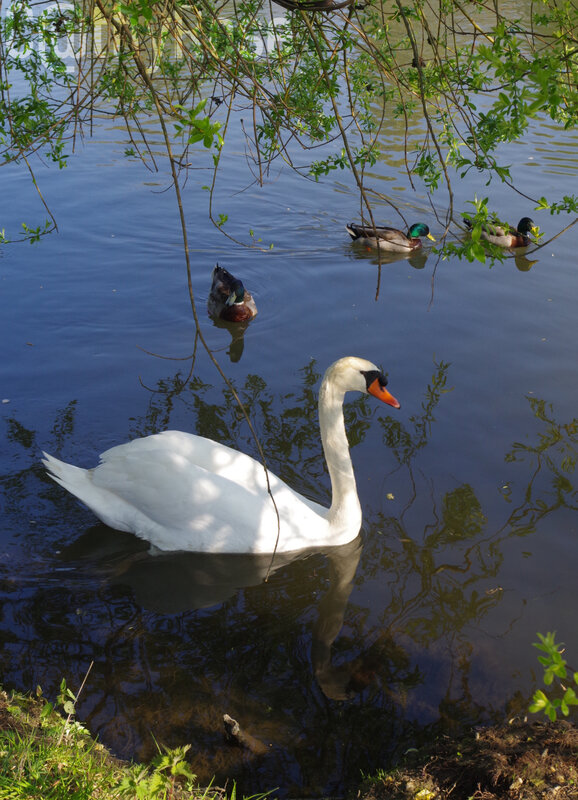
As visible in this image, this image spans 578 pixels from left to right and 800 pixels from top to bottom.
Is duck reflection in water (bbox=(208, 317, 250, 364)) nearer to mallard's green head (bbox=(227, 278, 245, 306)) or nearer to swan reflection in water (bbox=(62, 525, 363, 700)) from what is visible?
mallard's green head (bbox=(227, 278, 245, 306))

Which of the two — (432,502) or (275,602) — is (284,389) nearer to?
(432,502)

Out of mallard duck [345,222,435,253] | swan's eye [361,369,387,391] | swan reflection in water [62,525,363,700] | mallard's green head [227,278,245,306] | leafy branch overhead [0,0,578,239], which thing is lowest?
swan reflection in water [62,525,363,700]

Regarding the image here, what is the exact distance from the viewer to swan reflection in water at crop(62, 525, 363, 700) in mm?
→ 4691

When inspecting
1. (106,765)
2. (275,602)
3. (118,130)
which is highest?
(118,130)

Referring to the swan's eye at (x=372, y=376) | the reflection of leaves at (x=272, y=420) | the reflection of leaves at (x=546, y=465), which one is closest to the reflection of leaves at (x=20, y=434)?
the reflection of leaves at (x=272, y=420)

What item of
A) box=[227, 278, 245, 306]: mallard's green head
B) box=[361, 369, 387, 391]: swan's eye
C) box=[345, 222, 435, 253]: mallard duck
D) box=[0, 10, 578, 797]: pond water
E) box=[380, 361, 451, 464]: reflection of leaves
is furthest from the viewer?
box=[345, 222, 435, 253]: mallard duck

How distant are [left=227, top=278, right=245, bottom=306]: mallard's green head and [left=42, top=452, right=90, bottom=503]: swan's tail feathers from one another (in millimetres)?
3776

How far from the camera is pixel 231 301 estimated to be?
862cm

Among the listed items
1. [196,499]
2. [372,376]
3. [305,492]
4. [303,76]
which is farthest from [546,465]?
[303,76]

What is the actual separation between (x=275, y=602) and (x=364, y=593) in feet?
1.91

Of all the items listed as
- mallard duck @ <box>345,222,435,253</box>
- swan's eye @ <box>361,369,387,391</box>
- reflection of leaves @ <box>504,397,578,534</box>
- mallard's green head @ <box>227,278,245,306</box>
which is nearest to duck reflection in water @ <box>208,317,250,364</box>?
mallard's green head @ <box>227,278,245,306</box>

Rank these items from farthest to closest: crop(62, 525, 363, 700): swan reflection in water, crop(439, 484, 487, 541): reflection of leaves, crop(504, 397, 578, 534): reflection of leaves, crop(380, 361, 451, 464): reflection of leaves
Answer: crop(380, 361, 451, 464): reflection of leaves < crop(504, 397, 578, 534): reflection of leaves < crop(439, 484, 487, 541): reflection of leaves < crop(62, 525, 363, 700): swan reflection in water

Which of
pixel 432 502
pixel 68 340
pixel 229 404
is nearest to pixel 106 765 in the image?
pixel 432 502

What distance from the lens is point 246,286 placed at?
9766 mm
